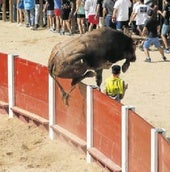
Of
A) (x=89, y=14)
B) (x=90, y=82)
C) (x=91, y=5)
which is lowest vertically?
(x=90, y=82)

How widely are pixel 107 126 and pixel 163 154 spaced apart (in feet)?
6.68

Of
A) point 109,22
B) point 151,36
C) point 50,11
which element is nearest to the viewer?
point 151,36

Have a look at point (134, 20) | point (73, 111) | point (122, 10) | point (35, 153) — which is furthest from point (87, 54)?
point (134, 20)

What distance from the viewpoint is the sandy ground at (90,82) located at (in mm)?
10688

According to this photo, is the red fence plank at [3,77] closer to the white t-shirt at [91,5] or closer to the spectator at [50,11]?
the white t-shirt at [91,5]

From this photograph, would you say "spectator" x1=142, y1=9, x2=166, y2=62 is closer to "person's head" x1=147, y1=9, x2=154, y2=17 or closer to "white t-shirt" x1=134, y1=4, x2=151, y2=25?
"person's head" x1=147, y1=9, x2=154, y2=17

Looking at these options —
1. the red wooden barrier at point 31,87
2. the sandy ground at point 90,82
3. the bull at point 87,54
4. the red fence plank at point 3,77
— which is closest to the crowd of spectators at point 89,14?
the sandy ground at point 90,82

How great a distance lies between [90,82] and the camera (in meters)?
14.7

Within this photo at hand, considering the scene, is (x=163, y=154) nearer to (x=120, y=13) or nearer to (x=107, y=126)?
(x=107, y=126)

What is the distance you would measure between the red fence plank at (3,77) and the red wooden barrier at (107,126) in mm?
3498

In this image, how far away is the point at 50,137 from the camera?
11.6 meters

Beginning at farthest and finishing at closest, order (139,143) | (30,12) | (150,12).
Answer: (30,12)
(150,12)
(139,143)

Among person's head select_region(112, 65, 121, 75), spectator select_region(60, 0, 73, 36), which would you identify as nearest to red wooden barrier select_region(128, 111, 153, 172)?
person's head select_region(112, 65, 121, 75)

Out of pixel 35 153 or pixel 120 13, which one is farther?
pixel 120 13
